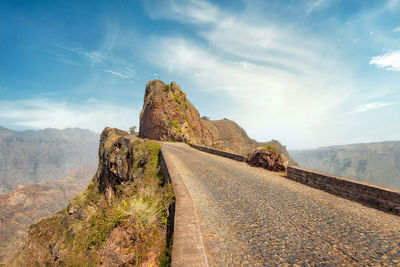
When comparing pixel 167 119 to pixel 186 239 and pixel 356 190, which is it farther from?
pixel 186 239

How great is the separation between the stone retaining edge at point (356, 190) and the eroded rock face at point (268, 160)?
2.25 meters

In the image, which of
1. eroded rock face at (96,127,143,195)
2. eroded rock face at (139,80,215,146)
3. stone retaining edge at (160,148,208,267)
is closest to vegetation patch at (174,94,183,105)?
eroded rock face at (139,80,215,146)

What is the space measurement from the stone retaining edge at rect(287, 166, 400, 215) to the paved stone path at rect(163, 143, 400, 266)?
42 centimetres

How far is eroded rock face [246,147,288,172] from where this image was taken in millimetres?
11312

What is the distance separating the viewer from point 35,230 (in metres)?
23.4

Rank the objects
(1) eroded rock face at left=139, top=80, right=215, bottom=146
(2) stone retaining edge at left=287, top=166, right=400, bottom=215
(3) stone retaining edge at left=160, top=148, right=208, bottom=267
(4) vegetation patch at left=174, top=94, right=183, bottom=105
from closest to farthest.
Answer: (3) stone retaining edge at left=160, top=148, right=208, bottom=267, (2) stone retaining edge at left=287, top=166, right=400, bottom=215, (1) eroded rock face at left=139, top=80, right=215, bottom=146, (4) vegetation patch at left=174, top=94, right=183, bottom=105

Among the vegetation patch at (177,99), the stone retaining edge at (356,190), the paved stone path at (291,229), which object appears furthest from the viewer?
the vegetation patch at (177,99)

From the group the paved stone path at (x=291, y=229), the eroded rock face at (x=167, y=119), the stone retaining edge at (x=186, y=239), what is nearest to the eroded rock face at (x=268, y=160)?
the paved stone path at (x=291, y=229)

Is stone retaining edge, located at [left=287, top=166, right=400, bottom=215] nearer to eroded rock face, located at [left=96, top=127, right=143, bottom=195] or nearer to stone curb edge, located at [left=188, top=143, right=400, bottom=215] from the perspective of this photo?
stone curb edge, located at [left=188, top=143, right=400, bottom=215]

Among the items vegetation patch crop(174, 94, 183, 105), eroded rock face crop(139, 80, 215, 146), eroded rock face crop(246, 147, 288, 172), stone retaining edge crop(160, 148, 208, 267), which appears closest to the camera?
stone retaining edge crop(160, 148, 208, 267)

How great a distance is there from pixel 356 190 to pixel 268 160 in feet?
17.5

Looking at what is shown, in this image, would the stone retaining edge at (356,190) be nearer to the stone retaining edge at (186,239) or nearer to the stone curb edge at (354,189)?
the stone curb edge at (354,189)

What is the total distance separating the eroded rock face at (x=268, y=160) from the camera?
1131 cm

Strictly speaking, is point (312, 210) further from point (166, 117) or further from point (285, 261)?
point (166, 117)
